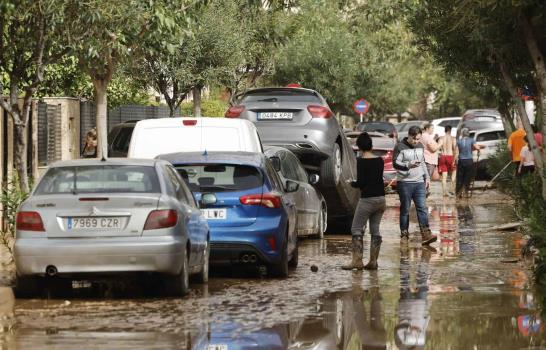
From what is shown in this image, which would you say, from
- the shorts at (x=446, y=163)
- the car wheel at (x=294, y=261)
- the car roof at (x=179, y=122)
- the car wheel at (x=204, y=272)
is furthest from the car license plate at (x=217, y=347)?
the shorts at (x=446, y=163)

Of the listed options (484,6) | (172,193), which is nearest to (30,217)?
(172,193)

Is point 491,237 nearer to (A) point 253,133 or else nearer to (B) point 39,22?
(A) point 253,133

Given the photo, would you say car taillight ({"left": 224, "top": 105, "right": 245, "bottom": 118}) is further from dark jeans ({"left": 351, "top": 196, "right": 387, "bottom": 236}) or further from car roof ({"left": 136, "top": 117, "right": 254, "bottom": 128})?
dark jeans ({"left": 351, "top": 196, "right": 387, "bottom": 236})

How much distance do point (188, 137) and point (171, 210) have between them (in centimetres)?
492

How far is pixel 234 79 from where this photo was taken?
1572 inches

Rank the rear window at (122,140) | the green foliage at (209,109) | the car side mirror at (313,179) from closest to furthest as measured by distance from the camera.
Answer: the car side mirror at (313,179), the rear window at (122,140), the green foliage at (209,109)

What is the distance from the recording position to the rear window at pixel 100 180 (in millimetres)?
13188

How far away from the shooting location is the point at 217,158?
50.6 ft

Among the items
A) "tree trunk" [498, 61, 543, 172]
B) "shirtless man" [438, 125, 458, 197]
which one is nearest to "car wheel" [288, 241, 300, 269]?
"tree trunk" [498, 61, 543, 172]

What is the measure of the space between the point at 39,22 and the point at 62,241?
4999 millimetres

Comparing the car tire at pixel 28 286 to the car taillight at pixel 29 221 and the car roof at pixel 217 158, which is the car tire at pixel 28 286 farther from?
the car roof at pixel 217 158

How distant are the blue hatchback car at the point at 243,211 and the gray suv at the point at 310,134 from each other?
6687 millimetres

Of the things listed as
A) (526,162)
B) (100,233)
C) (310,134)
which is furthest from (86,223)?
(526,162)

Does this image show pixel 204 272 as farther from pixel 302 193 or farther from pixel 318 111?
pixel 318 111
